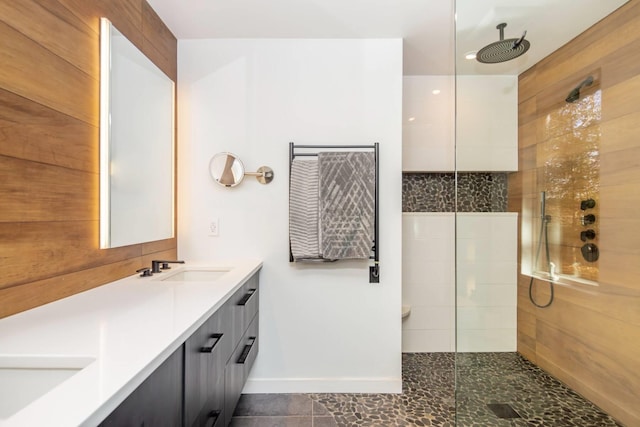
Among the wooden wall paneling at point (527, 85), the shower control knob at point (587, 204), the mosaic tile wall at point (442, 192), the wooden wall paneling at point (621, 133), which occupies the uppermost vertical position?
the wooden wall paneling at point (527, 85)

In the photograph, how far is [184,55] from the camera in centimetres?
194

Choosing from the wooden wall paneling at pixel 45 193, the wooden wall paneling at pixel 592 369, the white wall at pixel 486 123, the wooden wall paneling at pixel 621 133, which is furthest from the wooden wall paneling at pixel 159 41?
the wooden wall paneling at pixel 592 369

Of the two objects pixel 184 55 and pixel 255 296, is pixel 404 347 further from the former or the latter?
pixel 184 55

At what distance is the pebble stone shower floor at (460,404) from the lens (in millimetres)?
1639

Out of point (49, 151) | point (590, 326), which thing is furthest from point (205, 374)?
point (590, 326)

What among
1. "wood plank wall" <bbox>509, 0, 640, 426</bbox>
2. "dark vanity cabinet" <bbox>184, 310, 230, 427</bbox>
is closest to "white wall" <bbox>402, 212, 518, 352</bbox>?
"wood plank wall" <bbox>509, 0, 640, 426</bbox>

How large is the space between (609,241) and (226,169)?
2.35 meters

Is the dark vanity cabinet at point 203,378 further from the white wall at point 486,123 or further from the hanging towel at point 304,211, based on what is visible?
the white wall at point 486,123

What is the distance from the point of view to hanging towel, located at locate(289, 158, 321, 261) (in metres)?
1.82

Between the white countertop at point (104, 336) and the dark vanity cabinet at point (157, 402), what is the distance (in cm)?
4

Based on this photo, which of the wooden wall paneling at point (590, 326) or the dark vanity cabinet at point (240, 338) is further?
the wooden wall paneling at point (590, 326)

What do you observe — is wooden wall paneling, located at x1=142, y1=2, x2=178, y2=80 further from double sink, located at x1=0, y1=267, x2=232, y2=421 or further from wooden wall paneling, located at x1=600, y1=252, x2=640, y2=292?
wooden wall paneling, located at x1=600, y1=252, x2=640, y2=292

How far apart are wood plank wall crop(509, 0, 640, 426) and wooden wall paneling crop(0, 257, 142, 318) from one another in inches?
101

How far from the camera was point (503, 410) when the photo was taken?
5.63 feet
